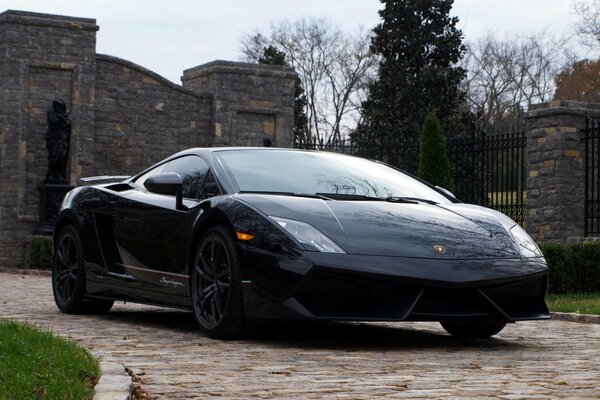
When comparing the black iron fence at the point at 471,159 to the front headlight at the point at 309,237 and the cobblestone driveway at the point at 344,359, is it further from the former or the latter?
the front headlight at the point at 309,237

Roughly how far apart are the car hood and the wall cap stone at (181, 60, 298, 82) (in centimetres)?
2001

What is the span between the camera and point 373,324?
31.3 feet

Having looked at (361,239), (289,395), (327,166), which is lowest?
(289,395)

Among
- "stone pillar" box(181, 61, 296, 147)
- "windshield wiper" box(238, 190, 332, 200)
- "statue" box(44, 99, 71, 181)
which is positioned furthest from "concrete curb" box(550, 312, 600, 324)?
"stone pillar" box(181, 61, 296, 147)

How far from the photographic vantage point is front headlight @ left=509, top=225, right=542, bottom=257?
25.5ft

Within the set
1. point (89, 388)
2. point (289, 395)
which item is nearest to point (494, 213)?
point (289, 395)

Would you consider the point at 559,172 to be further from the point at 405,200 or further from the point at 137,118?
the point at 405,200

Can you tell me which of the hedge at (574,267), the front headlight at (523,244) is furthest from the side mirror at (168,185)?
the hedge at (574,267)

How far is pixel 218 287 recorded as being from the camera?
7.72m

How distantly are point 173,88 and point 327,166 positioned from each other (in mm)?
18849

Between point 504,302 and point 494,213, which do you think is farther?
point 494,213

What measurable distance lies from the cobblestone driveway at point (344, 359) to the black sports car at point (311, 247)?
26 centimetres

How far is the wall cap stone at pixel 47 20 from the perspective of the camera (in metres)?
25.0

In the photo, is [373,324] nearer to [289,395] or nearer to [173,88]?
[289,395]
